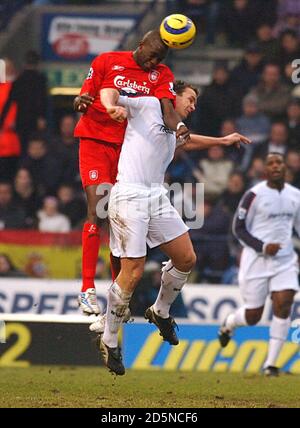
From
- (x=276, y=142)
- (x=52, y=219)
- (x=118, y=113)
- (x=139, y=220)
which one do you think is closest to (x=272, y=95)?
(x=276, y=142)

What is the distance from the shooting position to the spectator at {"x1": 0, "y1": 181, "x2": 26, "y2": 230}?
20.6 meters

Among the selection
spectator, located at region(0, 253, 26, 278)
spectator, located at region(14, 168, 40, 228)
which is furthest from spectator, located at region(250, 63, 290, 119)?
spectator, located at region(0, 253, 26, 278)

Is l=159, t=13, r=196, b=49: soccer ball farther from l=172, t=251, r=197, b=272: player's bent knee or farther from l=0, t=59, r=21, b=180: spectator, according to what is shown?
l=0, t=59, r=21, b=180: spectator

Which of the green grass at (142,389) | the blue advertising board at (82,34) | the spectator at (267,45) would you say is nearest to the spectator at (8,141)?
the blue advertising board at (82,34)

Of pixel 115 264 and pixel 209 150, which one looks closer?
pixel 115 264

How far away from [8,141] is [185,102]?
33.4ft

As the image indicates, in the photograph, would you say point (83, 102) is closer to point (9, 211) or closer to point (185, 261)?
point (185, 261)

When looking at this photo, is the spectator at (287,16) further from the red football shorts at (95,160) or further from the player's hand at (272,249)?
the red football shorts at (95,160)

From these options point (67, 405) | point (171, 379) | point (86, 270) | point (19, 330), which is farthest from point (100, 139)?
point (19, 330)

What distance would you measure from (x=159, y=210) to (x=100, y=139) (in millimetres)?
979

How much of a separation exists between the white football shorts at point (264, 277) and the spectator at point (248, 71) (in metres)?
5.34

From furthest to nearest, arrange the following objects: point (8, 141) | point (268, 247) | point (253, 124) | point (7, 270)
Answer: point (8, 141) → point (253, 124) → point (7, 270) → point (268, 247)

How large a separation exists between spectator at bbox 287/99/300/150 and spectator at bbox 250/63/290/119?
0.72ft

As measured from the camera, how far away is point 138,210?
11797mm
